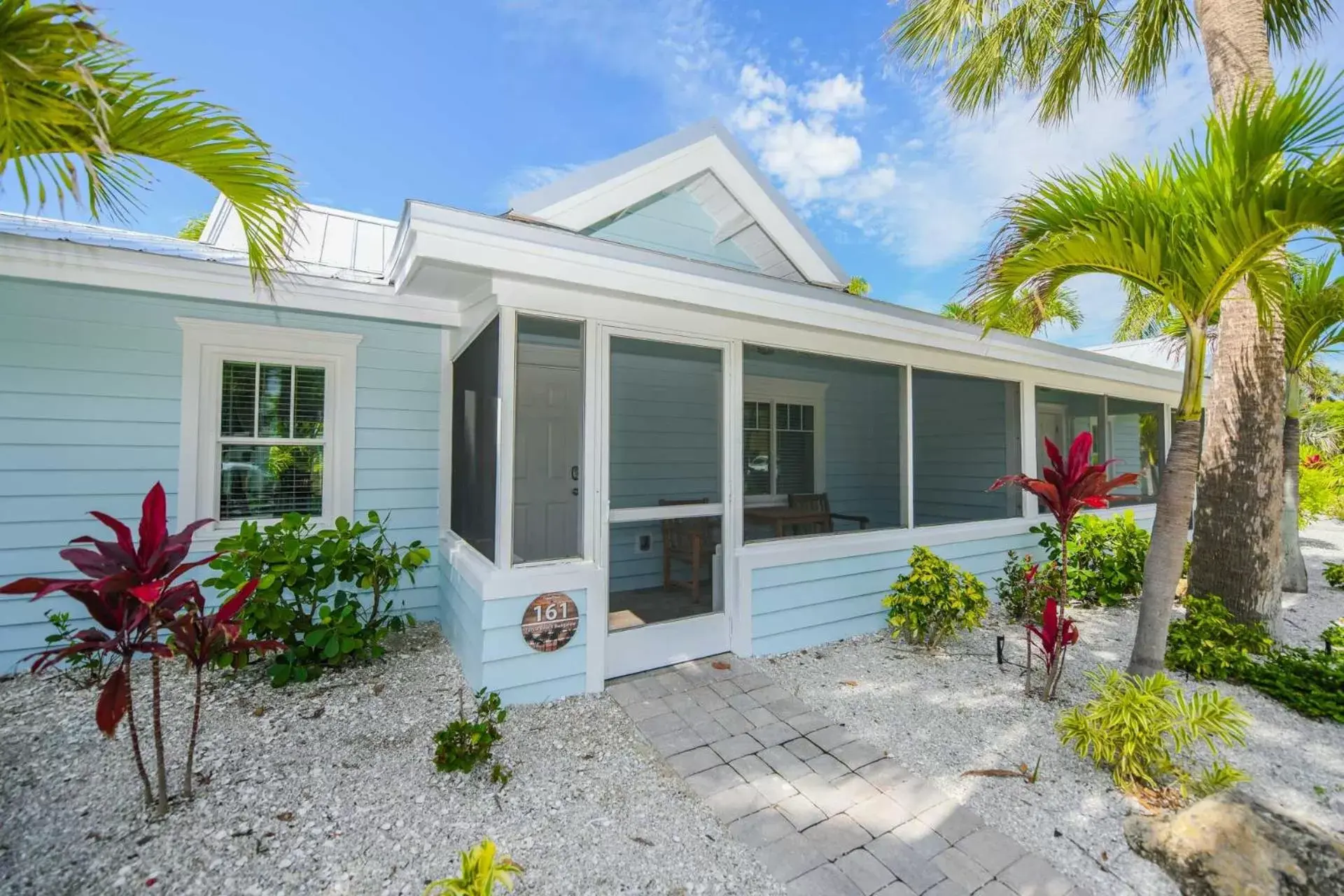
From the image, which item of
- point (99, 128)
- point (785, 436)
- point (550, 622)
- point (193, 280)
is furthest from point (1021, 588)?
point (193, 280)

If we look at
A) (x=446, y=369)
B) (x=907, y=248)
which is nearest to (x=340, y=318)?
(x=446, y=369)

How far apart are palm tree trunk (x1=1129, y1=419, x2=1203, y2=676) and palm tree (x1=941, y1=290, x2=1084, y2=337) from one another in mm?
1029

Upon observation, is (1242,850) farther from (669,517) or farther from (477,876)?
(669,517)

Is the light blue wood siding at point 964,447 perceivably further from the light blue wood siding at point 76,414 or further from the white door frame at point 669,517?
the light blue wood siding at point 76,414

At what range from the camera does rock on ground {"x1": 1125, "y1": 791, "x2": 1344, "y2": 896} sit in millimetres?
1780

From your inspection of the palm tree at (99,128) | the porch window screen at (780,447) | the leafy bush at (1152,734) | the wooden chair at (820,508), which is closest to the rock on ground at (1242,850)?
the leafy bush at (1152,734)

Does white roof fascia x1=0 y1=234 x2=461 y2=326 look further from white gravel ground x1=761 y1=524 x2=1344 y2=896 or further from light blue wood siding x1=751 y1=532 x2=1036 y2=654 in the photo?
white gravel ground x1=761 y1=524 x2=1344 y2=896

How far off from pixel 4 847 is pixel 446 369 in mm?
3321

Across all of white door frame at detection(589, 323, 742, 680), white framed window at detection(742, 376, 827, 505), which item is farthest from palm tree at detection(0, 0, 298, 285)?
white framed window at detection(742, 376, 827, 505)

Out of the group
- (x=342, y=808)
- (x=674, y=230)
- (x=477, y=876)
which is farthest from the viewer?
(x=674, y=230)

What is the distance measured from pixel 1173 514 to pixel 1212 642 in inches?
70.0

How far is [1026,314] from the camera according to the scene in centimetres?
1055

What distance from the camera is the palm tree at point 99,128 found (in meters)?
1.28

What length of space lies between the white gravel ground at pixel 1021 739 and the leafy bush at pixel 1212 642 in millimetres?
169
